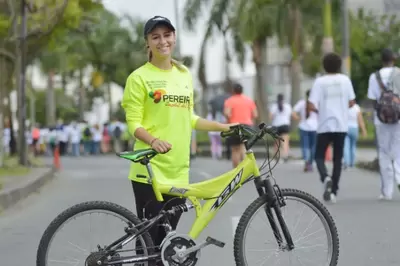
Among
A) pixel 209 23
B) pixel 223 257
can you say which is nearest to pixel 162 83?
pixel 223 257

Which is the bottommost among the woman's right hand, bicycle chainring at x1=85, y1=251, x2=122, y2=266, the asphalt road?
the asphalt road

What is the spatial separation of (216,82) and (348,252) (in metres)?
97.8

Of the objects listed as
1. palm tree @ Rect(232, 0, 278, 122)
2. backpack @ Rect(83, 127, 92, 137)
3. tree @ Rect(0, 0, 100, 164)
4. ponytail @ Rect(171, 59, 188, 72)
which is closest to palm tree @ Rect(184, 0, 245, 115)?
palm tree @ Rect(232, 0, 278, 122)

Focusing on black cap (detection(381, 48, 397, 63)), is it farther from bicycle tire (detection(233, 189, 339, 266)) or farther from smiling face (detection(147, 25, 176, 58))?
smiling face (detection(147, 25, 176, 58))

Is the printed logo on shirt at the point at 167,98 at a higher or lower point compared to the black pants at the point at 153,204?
higher

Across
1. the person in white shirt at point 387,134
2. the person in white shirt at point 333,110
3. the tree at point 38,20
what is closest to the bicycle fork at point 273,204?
the person in white shirt at point 333,110

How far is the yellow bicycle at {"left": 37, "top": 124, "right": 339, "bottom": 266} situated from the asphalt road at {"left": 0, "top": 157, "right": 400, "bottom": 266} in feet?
0.43

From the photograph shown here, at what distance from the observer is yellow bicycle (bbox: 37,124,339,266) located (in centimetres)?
568

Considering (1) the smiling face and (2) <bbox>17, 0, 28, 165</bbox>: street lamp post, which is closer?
(1) the smiling face

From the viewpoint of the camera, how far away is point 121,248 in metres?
5.69

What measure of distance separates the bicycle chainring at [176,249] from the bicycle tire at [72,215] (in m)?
0.09

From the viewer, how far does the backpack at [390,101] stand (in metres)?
11.6

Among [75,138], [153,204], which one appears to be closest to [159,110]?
[153,204]

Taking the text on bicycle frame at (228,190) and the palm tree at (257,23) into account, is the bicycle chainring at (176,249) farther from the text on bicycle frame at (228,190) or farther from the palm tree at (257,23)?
the palm tree at (257,23)
